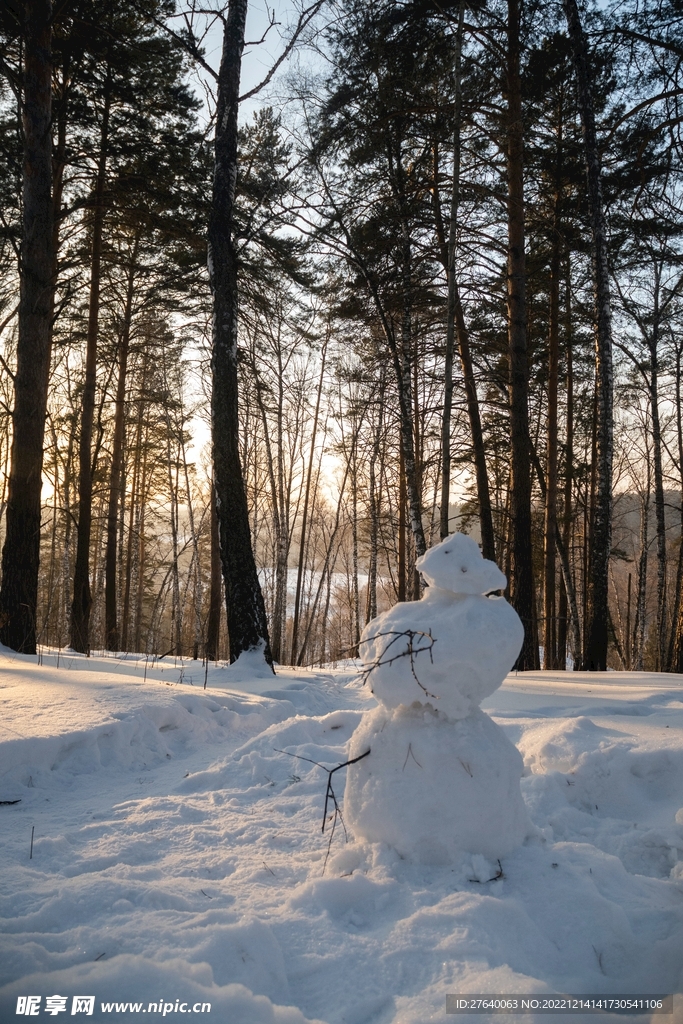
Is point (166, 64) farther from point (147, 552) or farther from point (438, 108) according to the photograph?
point (147, 552)

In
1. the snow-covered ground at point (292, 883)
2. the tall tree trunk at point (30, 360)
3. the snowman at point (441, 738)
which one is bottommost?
the snow-covered ground at point (292, 883)

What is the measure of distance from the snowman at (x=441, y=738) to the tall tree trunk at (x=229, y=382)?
4.59 meters

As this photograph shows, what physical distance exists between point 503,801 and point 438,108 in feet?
26.9

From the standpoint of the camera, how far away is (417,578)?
11719mm

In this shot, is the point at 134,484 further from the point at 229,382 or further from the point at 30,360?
the point at 229,382

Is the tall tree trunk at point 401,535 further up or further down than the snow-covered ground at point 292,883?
further up

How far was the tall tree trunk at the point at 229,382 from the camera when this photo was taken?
6.89m

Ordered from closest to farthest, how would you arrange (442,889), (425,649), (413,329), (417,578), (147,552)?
(442,889)
(425,649)
(413,329)
(417,578)
(147,552)

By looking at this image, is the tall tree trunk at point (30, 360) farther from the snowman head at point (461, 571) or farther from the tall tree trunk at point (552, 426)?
the tall tree trunk at point (552, 426)

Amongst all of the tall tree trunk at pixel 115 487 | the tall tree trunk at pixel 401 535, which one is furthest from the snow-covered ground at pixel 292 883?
the tall tree trunk at pixel 401 535

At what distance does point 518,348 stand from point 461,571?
646cm

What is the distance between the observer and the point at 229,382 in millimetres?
7078

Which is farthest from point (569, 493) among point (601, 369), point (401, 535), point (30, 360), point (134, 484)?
point (134, 484)

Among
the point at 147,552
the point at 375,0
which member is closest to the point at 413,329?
the point at 375,0
